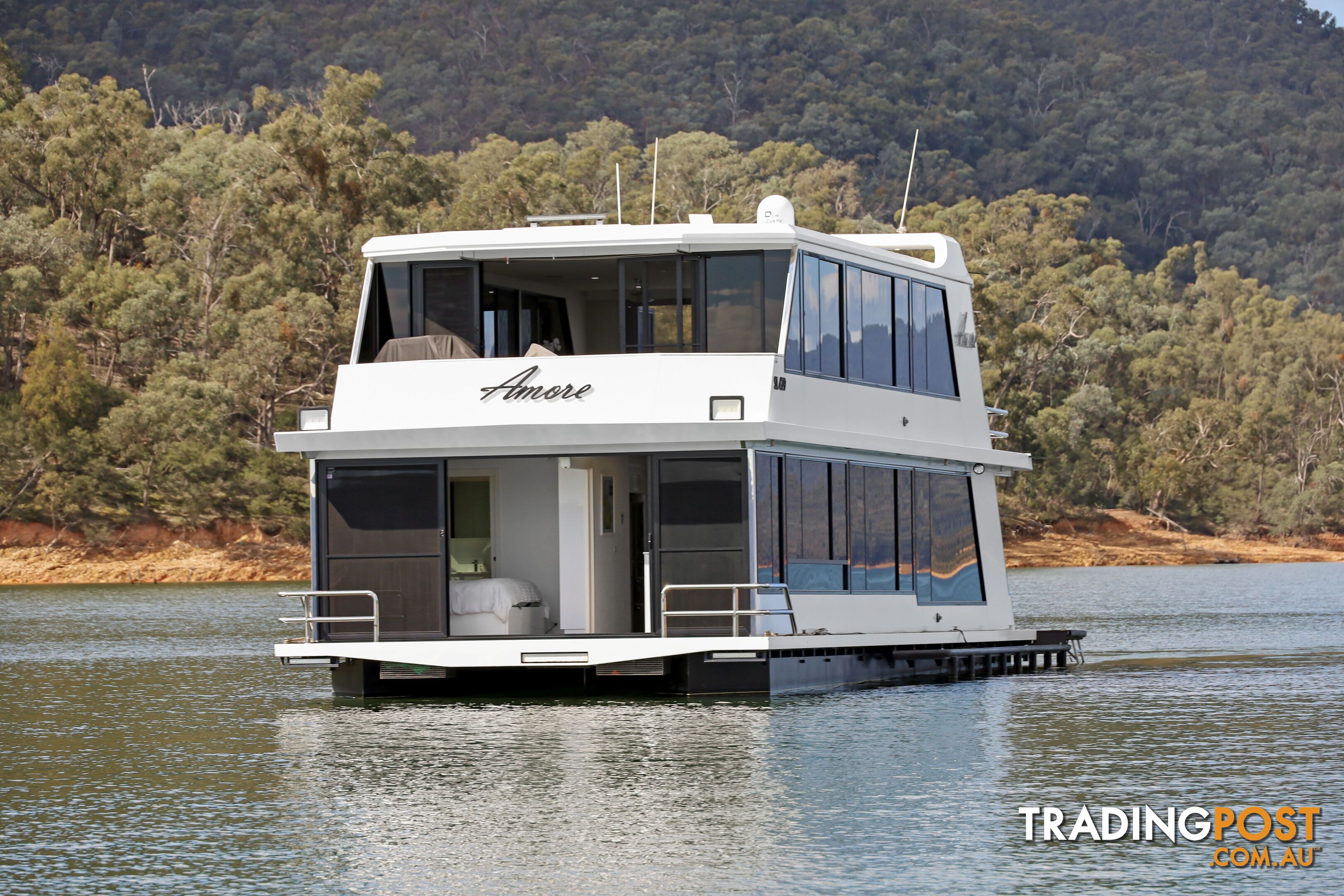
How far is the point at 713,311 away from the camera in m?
19.5

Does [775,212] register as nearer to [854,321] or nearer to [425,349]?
[854,321]

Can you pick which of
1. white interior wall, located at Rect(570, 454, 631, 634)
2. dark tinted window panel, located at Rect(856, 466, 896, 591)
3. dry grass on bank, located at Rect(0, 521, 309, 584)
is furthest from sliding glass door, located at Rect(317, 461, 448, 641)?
dry grass on bank, located at Rect(0, 521, 309, 584)

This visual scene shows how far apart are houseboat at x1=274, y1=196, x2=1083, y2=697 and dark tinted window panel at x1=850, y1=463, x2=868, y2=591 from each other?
0.03m

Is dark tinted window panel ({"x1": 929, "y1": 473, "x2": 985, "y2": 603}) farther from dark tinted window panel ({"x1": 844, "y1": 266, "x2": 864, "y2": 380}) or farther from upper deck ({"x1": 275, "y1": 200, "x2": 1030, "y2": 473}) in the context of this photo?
dark tinted window panel ({"x1": 844, "y1": 266, "x2": 864, "y2": 380})

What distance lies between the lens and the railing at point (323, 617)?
59.8 feet

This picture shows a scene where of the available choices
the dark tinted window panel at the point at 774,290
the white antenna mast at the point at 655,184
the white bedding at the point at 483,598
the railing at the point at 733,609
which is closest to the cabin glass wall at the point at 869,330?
the dark tinted window panel at the point at 774,290

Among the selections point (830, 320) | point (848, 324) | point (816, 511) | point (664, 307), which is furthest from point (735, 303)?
point (816, 511)

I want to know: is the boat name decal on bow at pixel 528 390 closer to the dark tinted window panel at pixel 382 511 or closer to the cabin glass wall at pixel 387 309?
the dark tinted window panel at pixel 382 511

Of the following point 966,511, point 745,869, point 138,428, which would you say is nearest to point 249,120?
point 138,428

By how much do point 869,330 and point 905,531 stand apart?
2.44 m

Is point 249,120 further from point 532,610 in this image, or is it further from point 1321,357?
point 532,610

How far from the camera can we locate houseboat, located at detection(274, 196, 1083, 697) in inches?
727

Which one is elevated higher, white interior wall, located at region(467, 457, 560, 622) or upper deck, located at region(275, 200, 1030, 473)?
upper deck, located at region(275, 200, 1030, 473)

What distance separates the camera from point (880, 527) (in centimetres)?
2092
